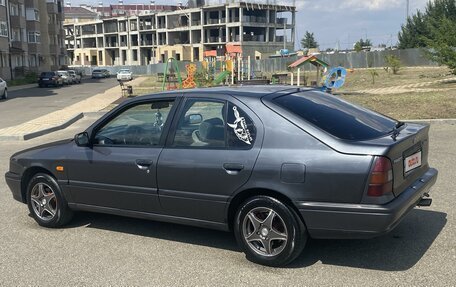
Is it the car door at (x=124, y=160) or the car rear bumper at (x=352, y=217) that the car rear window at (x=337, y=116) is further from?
the car door at (x=124, y=160)

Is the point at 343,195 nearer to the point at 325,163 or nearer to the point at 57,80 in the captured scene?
the point at 325,163

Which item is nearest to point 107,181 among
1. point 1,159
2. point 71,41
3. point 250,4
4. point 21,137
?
point 1,159

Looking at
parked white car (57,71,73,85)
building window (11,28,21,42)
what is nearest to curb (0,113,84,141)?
parked white car (57,71,73,85)

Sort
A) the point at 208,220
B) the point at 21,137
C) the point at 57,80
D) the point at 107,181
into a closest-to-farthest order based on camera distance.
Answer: the point at 208,220 → the point at 107,181 → the point at 21,137 → the point at 57,80

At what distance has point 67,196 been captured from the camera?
18.2 ft

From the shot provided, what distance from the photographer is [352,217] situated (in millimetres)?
4016

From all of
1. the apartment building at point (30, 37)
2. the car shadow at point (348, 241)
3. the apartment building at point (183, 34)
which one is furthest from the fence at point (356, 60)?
the car shadow at point (348, 241)

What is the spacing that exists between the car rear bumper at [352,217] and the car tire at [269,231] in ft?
0.42

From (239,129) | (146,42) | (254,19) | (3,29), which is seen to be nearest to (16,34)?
(3,29)

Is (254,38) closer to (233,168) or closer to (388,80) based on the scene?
(388,80)

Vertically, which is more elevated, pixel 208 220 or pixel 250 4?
pixel 250 4

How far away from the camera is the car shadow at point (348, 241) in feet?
14.6

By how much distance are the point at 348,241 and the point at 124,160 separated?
2353mm

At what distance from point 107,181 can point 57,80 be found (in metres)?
46.8
